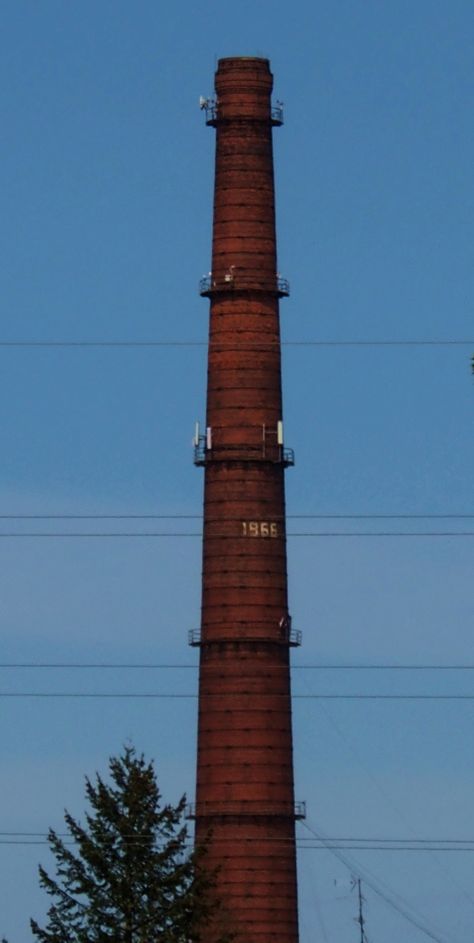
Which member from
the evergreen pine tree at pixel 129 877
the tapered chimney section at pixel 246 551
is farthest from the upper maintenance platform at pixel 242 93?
the evergreen pine tree at pixel 129 877

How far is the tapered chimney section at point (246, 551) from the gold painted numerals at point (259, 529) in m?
0.03

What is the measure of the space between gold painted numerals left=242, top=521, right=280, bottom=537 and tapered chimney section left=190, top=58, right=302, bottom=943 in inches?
1.2

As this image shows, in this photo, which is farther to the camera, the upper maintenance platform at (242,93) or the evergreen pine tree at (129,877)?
the upper maintenance platform at (242,93)

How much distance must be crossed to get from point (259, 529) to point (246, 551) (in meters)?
0.81

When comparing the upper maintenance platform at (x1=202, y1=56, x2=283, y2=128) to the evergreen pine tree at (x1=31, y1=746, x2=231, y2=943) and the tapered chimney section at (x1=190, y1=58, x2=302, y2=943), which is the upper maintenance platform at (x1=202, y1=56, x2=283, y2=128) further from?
the evergreen pine tree at (x1=31, y1=746, x2=231, y2=943)

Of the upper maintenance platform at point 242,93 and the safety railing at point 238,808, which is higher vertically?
the upper maintenance platform at point 242,93

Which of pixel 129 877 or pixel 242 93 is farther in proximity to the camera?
pixel 242 93

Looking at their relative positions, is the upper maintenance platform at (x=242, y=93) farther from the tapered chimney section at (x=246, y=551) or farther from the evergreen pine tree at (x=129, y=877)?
the evergreen pine tree at (x=129, y=877)

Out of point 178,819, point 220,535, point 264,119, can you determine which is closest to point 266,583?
point 220,535

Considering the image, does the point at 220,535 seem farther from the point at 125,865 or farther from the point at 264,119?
the point at 125,865

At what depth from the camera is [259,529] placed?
4375 inches

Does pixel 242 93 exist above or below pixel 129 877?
above

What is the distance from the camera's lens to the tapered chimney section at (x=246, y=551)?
110 m

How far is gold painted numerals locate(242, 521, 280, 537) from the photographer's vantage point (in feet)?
364
